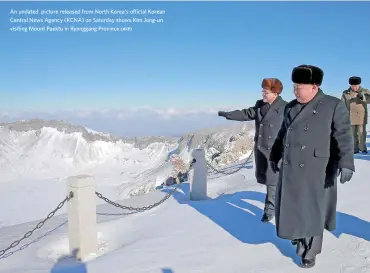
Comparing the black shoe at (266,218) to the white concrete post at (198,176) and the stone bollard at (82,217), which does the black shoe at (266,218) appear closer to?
the white concrete post at (198,176)

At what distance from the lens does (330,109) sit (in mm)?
3391

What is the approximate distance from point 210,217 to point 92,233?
2023 millimetres

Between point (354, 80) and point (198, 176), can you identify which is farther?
point (354, 80)

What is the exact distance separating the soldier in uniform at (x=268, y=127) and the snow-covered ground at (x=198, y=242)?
64cm

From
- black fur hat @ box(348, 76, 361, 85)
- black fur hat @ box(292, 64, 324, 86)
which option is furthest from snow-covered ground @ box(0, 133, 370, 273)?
black fur hat @ box(348, 76, 361, 85)

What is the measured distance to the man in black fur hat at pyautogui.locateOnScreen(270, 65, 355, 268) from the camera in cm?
340

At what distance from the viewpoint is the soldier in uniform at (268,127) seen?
500 centimetres

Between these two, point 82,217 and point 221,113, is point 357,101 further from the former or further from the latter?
point 82,217

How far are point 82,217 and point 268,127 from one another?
9.24 feet

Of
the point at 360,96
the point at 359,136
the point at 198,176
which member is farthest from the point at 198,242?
the point at 359,136

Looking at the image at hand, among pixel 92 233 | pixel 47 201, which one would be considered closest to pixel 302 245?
pixel 92 233

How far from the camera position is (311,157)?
3.44m

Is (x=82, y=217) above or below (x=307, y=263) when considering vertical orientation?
above

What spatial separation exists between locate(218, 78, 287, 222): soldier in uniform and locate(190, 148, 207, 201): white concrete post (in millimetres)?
2261
